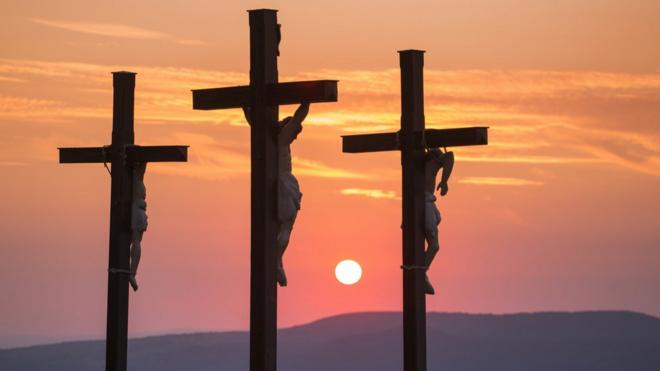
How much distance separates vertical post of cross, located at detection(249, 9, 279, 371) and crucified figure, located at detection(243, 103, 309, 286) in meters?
0.06

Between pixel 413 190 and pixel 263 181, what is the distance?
108 inches

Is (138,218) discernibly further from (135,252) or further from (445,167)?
(445,167)

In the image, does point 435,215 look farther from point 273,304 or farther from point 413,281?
point 273,304

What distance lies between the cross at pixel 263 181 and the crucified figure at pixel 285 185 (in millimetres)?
60

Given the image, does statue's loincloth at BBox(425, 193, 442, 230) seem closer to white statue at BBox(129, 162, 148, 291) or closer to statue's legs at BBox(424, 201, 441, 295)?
statue's legs at BBox(424, 201, 441, 295)

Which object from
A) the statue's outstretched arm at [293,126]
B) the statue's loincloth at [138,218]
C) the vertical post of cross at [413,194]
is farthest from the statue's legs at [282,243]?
the statue's loincloth at [138,218]

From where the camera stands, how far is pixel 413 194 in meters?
21.2

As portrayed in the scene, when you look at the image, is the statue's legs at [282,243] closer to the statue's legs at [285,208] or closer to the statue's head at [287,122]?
the statue's legs at [285,208]

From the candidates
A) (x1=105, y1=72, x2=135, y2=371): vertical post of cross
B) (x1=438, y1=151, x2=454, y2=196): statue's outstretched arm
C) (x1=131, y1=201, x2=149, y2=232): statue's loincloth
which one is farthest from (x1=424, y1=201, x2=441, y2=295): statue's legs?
(x1=105, y1=72, x2=135, y2=371): vertical post of cross

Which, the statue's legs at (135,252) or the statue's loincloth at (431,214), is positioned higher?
the statue's loincloth at (431,214)

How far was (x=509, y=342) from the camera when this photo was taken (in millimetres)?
68188

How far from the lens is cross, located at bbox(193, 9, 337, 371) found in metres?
19.0

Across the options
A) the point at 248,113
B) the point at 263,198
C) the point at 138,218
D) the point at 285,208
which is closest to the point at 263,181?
the point at 263,198

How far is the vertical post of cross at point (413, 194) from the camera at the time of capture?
2119 centimetres
